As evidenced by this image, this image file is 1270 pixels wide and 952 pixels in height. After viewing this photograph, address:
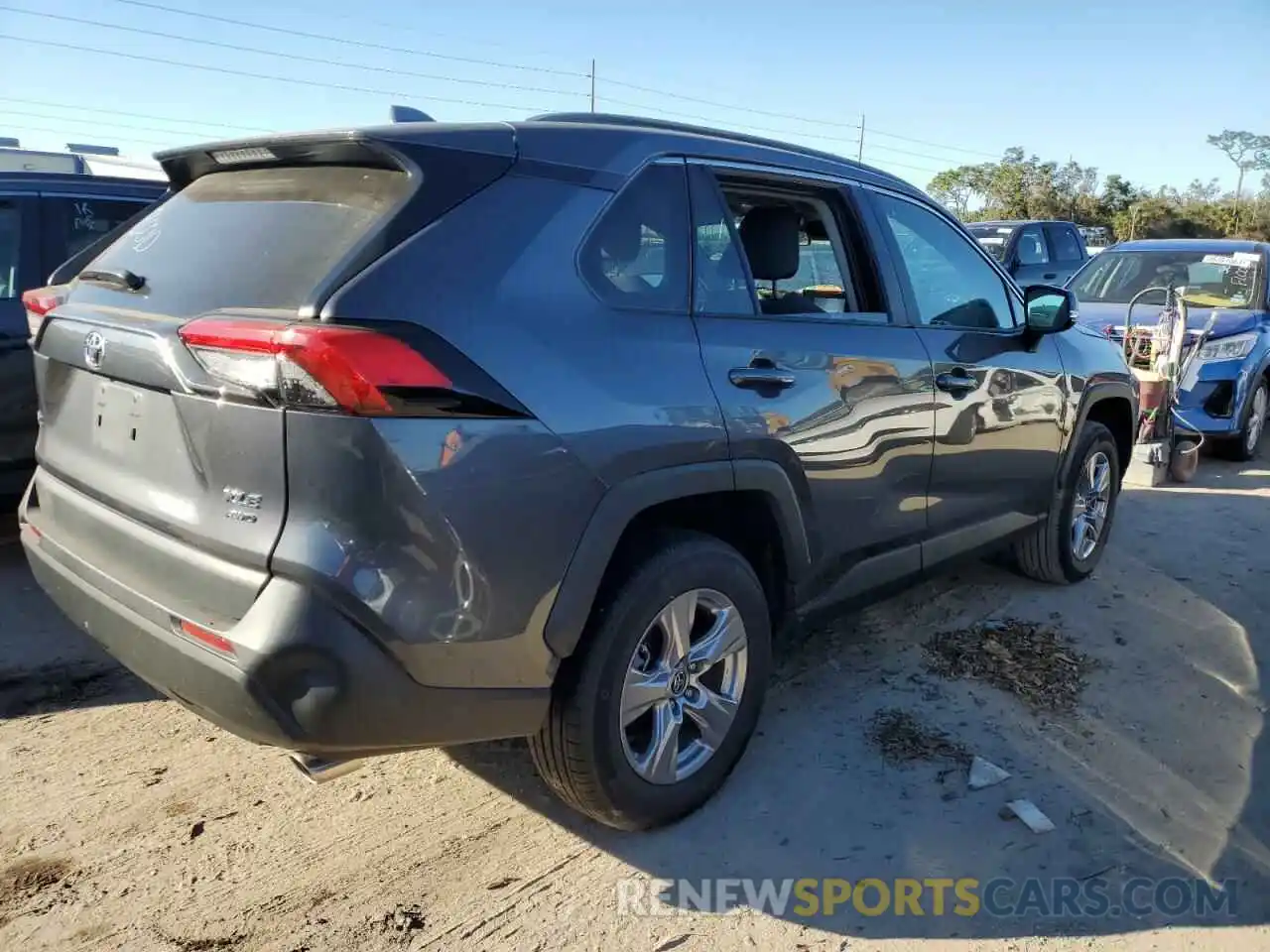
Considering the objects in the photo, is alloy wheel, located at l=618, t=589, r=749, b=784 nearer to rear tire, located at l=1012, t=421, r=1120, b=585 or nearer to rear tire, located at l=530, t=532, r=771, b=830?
rear tire, located at l=530, t=532, r=771, b=830

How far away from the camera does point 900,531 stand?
354cm

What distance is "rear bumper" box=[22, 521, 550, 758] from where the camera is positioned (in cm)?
202

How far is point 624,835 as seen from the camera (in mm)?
2828

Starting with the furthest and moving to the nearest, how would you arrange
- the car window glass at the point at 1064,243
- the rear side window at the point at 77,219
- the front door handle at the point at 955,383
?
1. the car window glass at the point at 1064,243
2. the rear side window at the point at 77,219
3. the front door handle at the point at 955,383

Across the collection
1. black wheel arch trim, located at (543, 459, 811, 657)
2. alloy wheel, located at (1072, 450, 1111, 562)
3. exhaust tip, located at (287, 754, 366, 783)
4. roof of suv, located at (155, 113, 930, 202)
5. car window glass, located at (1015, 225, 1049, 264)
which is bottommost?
exhaust tip, located at (287, 754, 366, 783)

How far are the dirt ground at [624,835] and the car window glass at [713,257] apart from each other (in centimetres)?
150

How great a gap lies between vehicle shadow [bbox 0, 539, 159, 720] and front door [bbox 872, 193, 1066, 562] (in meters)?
3.07

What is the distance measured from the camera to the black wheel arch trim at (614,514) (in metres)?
2.33

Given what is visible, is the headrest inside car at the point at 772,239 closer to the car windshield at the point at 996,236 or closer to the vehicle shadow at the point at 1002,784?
the vehicle shadow at the point at 1002,784

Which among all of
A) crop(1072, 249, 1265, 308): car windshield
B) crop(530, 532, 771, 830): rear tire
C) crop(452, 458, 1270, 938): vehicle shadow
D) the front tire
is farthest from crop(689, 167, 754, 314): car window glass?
crop(1072, 249, 1265, 308): car windshield

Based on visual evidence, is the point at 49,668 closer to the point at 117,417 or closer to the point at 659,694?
the point at 117,417

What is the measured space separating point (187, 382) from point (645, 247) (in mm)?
1225

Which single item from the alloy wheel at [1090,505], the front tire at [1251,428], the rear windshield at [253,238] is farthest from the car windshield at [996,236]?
the rear windshield at [253,238]

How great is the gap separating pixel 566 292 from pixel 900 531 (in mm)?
1765
